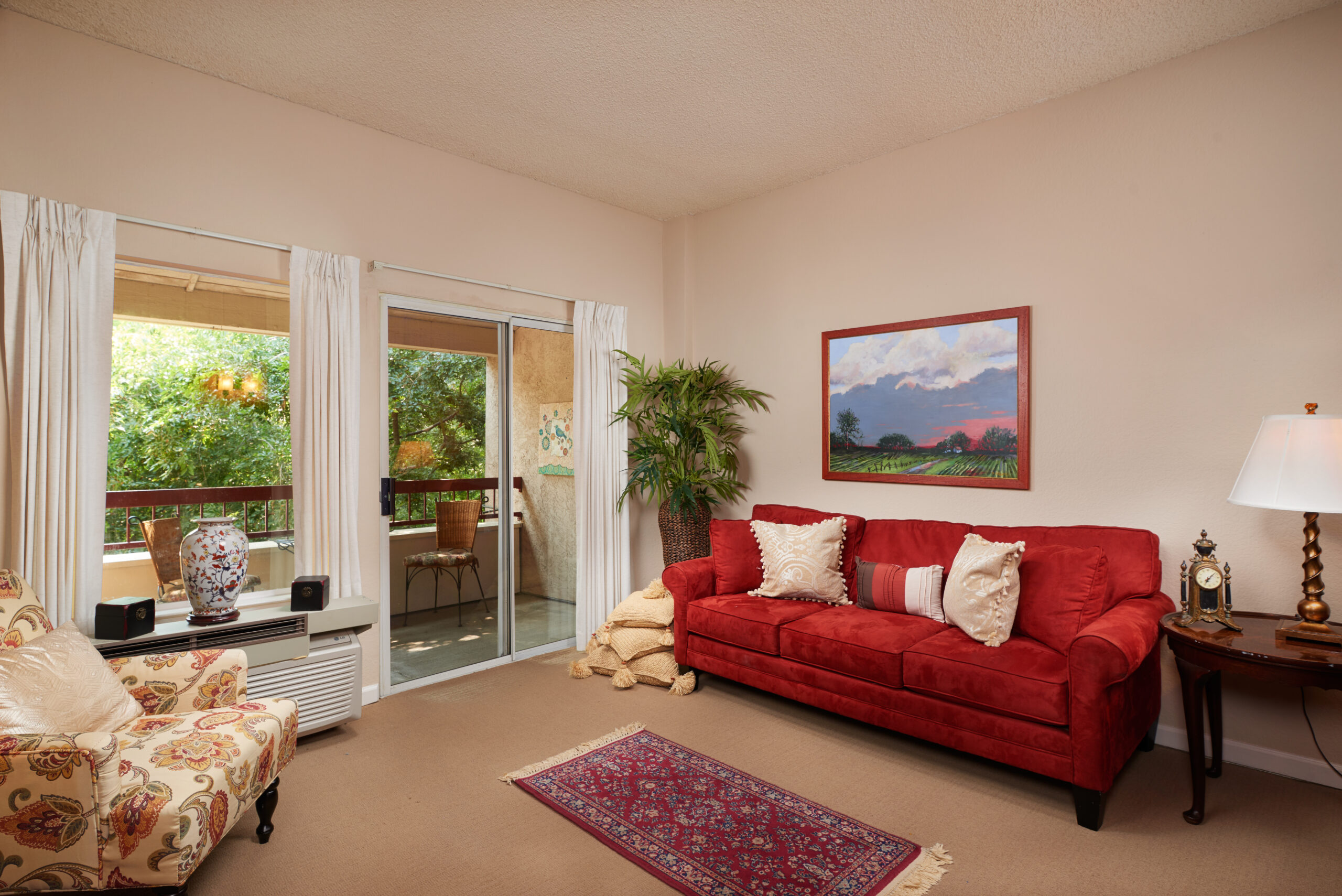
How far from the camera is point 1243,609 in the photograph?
3.05m

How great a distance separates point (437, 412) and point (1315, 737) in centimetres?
437

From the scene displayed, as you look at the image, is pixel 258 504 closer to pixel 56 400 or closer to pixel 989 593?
pixel 56 400

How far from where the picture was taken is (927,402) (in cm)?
400

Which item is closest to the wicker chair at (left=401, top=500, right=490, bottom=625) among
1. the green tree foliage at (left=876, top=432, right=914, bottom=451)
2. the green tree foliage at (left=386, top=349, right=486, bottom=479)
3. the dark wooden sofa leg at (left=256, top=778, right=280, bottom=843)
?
the green tree foliage at (left=386, top=349, right=486, bottom=479)

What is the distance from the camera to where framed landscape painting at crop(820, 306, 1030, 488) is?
145 inches

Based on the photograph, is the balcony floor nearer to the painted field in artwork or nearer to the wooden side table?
the painted field in artwork

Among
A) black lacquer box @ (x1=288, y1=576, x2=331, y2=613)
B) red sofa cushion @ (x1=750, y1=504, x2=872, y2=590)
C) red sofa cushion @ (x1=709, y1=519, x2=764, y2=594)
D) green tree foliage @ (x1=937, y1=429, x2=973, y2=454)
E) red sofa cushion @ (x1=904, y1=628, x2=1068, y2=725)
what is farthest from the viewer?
red sofa cushion @ (x1=709, y1=519, x2=764, y2=594)

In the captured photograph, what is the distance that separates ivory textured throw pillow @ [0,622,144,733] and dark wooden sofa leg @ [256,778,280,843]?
0.49 metres

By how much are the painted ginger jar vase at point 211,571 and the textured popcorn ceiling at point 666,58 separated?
208 cm

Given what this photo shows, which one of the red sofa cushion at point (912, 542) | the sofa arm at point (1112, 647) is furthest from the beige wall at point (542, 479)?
the sofa arm at point (1112, 647)

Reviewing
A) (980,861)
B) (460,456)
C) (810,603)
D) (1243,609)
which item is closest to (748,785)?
(980,861)

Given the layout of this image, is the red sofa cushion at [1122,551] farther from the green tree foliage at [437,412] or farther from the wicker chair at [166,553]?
the wicker chair at [166,553]

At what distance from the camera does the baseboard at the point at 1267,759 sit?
2836 mm

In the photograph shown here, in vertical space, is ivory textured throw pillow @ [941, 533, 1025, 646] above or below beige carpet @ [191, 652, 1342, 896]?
above
